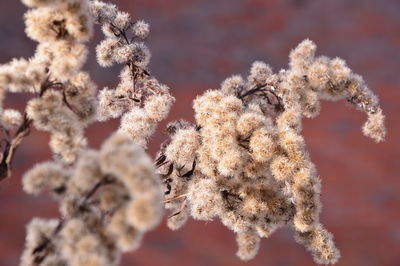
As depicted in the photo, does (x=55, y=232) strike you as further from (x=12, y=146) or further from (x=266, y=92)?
(x=266, y=92)

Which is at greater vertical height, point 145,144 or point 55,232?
point 145,144

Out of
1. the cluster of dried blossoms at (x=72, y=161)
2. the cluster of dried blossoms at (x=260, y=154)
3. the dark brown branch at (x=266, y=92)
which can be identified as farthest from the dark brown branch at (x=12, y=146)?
the dark brown branch at (x=266, y=92)

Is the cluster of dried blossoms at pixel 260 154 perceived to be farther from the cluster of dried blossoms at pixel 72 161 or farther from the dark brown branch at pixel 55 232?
the dark brown branch at pixel 55 232

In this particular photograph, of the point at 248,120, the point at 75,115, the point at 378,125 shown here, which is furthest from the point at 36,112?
the point at 378,125

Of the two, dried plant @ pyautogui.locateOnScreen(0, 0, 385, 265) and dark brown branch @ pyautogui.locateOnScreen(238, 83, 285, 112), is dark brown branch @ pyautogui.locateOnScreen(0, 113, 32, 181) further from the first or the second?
dark brown branch @ pyautogui.locateOnScreen(238, 83, 285, 112)

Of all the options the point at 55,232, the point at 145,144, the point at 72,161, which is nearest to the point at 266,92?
the point at 145,144

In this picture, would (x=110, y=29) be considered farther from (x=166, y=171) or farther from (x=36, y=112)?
(x=36, y=112)

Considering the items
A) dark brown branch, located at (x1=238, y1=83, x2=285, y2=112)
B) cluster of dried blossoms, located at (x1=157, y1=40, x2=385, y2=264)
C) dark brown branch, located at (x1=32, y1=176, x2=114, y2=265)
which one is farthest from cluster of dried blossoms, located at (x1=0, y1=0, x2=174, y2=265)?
dark brown branch, located at (x1=238, y1=83, x2=285, y2=112)
